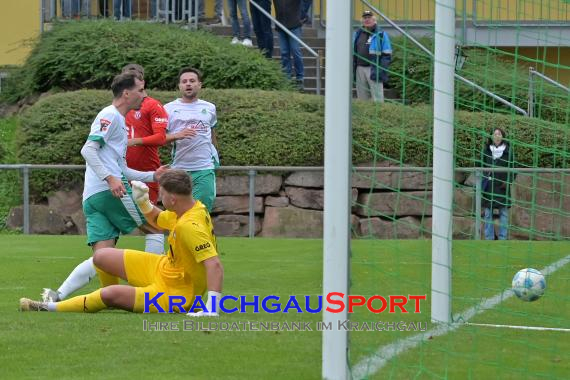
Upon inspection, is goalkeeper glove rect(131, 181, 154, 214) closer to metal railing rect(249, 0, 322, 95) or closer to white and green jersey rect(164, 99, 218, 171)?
white and green jersey rect(164, 99, 218, 171)

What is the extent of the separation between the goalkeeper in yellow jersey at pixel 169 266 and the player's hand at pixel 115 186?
0.70 metres

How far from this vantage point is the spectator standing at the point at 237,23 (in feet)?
77.8

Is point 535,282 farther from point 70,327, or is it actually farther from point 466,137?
point 466,137

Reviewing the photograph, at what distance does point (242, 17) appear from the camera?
24.0 meters

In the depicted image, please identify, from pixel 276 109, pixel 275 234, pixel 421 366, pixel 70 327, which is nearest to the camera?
pixel 421 366

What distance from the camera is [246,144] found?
20844 millimetres

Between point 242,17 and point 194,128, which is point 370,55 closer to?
point 194,128

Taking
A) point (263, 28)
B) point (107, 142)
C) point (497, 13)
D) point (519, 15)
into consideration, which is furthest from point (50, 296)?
point (263, 28)

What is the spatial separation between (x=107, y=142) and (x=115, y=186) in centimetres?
49

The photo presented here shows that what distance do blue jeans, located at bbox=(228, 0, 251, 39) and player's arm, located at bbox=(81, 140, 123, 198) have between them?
13866 mm

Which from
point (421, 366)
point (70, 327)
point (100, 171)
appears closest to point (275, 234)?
point (100, 171)

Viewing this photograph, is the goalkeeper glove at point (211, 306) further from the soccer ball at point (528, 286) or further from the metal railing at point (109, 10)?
the metal railing at point (109, 10)

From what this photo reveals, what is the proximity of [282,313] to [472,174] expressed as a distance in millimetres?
8843

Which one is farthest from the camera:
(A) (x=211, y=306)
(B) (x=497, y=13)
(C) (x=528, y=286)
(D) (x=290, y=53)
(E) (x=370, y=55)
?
(D) (x=290, y=53)
